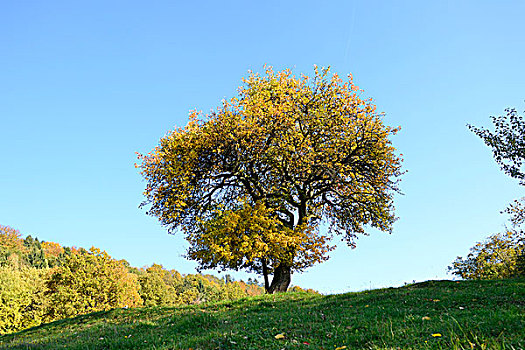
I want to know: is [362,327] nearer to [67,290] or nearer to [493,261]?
[493,261]

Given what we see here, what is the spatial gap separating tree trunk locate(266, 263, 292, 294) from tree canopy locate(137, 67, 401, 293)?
6cm

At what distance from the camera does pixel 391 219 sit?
86.5ft

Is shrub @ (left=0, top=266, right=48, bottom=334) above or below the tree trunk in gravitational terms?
below

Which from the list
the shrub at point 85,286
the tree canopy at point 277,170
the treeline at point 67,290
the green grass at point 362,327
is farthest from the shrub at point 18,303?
the green grass at point 362,327

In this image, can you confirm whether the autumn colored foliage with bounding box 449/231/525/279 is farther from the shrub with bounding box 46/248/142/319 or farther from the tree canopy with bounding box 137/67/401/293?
the shrub with bounding box 46/248/142/319

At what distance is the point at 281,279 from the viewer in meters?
24.4

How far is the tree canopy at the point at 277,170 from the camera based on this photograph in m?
22.5

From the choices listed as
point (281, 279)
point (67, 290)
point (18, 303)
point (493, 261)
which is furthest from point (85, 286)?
point (493, 261)

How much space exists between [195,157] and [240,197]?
14.6 ft

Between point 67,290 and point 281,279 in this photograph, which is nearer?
point 281,279

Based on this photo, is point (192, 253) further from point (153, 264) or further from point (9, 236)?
point (9, 236)

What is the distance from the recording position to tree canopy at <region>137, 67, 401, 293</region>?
2255cm

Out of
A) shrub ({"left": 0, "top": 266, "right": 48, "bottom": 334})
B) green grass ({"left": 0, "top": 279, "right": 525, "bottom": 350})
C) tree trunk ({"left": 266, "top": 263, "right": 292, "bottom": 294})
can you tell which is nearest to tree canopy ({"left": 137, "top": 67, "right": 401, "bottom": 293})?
tree trunk ({"left": 266, "top": 263, "right": 292, "bottom": 294})

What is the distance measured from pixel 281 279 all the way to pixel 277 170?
23.3 ft
